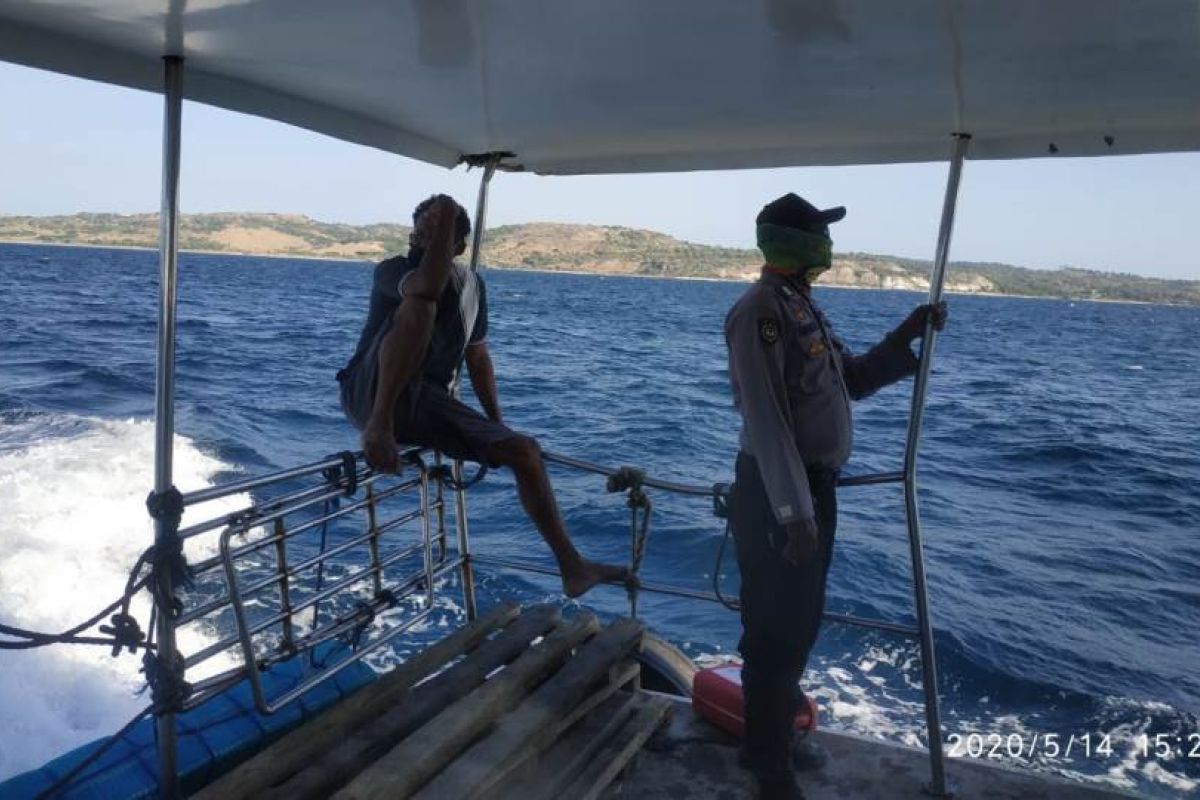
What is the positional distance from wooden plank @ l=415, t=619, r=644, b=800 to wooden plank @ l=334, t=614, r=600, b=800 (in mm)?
38

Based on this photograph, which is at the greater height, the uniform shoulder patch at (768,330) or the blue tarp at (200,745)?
the uniform shoulder patch at (768,330)

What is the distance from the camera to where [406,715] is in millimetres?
2660

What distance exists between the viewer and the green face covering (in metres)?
2.72

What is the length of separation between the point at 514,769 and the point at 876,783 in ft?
4.14

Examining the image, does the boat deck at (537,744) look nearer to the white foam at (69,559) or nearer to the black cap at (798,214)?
the black cap at (798,214)

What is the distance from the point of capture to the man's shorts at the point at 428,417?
3047 mm

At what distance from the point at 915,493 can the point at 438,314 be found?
175 cm

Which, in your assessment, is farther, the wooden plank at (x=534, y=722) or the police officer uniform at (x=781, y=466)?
the police officer uniform at (x=781, y=466)

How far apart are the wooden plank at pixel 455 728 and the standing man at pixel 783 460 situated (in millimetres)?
681

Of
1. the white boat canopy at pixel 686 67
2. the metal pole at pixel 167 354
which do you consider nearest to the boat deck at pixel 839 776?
the metal pole at pixel 167 354

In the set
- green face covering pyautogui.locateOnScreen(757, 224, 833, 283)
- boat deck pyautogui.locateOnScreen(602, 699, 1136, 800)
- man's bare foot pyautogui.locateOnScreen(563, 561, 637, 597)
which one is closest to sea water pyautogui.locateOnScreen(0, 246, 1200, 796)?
boat deck pyautogui.locateOnScreen(602, 699, 1136, 800)

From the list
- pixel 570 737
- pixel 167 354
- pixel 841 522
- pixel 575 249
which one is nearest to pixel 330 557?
pixel 167 354

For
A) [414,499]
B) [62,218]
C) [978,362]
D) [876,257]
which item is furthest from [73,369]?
[62,218]

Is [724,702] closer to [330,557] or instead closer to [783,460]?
[783,460]
